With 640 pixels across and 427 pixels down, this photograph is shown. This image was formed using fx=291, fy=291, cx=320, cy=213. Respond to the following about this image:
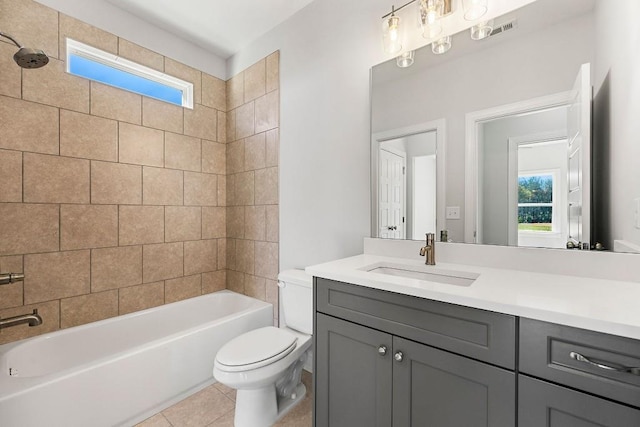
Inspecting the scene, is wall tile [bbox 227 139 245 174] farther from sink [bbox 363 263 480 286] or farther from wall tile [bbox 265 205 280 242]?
sink [bbox 363 263 480 286]

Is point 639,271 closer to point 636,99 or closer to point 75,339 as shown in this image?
point 636,99

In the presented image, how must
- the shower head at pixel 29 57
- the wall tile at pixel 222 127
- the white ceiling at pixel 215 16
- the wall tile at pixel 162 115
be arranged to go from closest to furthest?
1. the shower head at pixel 29 57
2. the white ceiling at pixel 215 16
3. the wall tile at pixel 162 115
4. the wall tile at pixel 222 127

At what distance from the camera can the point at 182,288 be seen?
254cm

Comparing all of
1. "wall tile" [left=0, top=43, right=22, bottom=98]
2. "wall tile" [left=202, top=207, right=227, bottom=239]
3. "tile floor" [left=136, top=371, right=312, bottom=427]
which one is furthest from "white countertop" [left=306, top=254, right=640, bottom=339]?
"wall tile" [left=0, top=43, right=22, bottom=98]

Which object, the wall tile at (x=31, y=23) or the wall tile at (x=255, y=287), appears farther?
the wall tile at (x=255, y=287)

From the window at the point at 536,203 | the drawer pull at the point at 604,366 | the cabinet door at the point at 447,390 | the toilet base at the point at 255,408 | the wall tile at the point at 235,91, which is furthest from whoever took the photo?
the wall tile at the point at 235,91

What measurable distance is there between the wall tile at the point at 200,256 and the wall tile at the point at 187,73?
129 centimetres

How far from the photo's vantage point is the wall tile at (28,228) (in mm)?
1738

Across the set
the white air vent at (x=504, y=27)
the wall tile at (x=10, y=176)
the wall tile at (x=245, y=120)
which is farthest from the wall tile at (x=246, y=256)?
the white air vent at (x=504, y=27)

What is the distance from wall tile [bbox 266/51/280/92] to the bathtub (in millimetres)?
1803

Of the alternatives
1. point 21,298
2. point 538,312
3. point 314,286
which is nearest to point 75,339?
point 21,298

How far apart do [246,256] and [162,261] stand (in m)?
0.68

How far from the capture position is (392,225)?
170 centimetres

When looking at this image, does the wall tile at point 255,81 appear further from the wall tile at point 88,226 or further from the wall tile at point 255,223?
the wall tile at point 88,226
